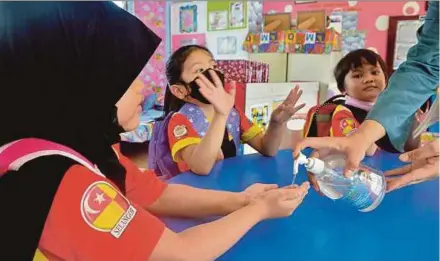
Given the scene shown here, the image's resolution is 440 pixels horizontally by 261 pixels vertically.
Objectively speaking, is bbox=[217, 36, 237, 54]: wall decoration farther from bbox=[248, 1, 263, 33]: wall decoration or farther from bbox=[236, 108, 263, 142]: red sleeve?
bbox=[236, 108, 263, 142]: red sleeve

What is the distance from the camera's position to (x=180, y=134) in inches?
49.8

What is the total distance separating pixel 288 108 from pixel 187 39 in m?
3.13

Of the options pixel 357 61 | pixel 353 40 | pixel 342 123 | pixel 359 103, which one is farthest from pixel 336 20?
pixel 342 123

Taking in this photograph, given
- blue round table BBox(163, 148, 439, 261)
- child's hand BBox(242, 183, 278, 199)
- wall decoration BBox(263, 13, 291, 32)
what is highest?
wall decoration BBox(263, 13, 291, 32)

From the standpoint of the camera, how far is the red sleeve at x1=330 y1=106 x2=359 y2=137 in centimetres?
148

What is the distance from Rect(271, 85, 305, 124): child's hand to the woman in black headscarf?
690 millimetres

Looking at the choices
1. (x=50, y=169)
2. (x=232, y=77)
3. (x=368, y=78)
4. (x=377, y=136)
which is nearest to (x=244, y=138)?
(x=368, y=78)

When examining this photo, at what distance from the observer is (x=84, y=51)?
0.61m

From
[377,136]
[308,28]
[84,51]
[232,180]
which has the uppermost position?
[308,28]

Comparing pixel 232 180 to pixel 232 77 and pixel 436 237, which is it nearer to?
pixel 436 237

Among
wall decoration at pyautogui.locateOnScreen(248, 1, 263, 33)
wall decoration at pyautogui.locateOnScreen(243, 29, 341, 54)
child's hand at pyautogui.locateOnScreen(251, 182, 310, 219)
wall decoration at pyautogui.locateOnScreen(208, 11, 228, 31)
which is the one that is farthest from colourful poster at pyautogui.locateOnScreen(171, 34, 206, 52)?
child's hand at pyautogui.locateOnScreen(251, 182, 310, 219)

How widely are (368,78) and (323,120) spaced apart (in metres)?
0.25

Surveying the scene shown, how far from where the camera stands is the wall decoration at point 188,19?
4.25m

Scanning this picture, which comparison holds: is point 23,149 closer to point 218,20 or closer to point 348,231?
point 348,231
